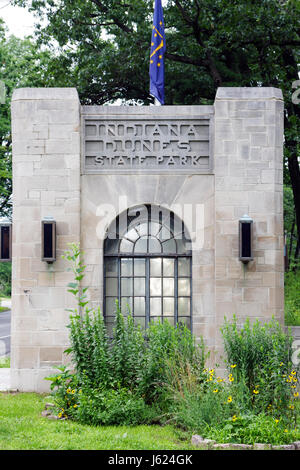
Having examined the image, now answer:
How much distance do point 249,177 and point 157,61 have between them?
11.3ft

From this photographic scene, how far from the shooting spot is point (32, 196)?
9.65 m

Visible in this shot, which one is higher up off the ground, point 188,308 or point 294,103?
point 294,103

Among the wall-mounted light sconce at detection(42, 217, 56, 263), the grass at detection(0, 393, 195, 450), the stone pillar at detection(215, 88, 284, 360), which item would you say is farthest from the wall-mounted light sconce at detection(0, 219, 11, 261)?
the stone pillar at detection(215, 88, 284, 360)

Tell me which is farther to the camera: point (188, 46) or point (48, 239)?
point (188, 46)

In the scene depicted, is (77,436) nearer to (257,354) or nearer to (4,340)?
(257,354)

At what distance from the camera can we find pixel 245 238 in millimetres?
9375

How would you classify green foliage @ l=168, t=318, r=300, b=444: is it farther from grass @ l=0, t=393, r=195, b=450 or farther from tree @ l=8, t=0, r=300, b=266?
tree @ l=8, t=0, r=300, b=266

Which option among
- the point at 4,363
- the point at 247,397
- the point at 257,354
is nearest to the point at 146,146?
the point at 257,354

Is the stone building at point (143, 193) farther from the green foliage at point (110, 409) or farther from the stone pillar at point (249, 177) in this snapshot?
the green foliage at point (110, 409)

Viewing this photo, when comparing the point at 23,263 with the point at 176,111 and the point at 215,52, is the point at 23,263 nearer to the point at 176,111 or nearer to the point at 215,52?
the point at 176,111

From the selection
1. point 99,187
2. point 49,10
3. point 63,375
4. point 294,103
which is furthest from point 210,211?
point 49,10

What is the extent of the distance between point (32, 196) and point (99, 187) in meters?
1.19

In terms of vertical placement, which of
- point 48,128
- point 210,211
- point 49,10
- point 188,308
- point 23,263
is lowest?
point 188,308

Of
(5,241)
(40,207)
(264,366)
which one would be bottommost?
(264,366)
